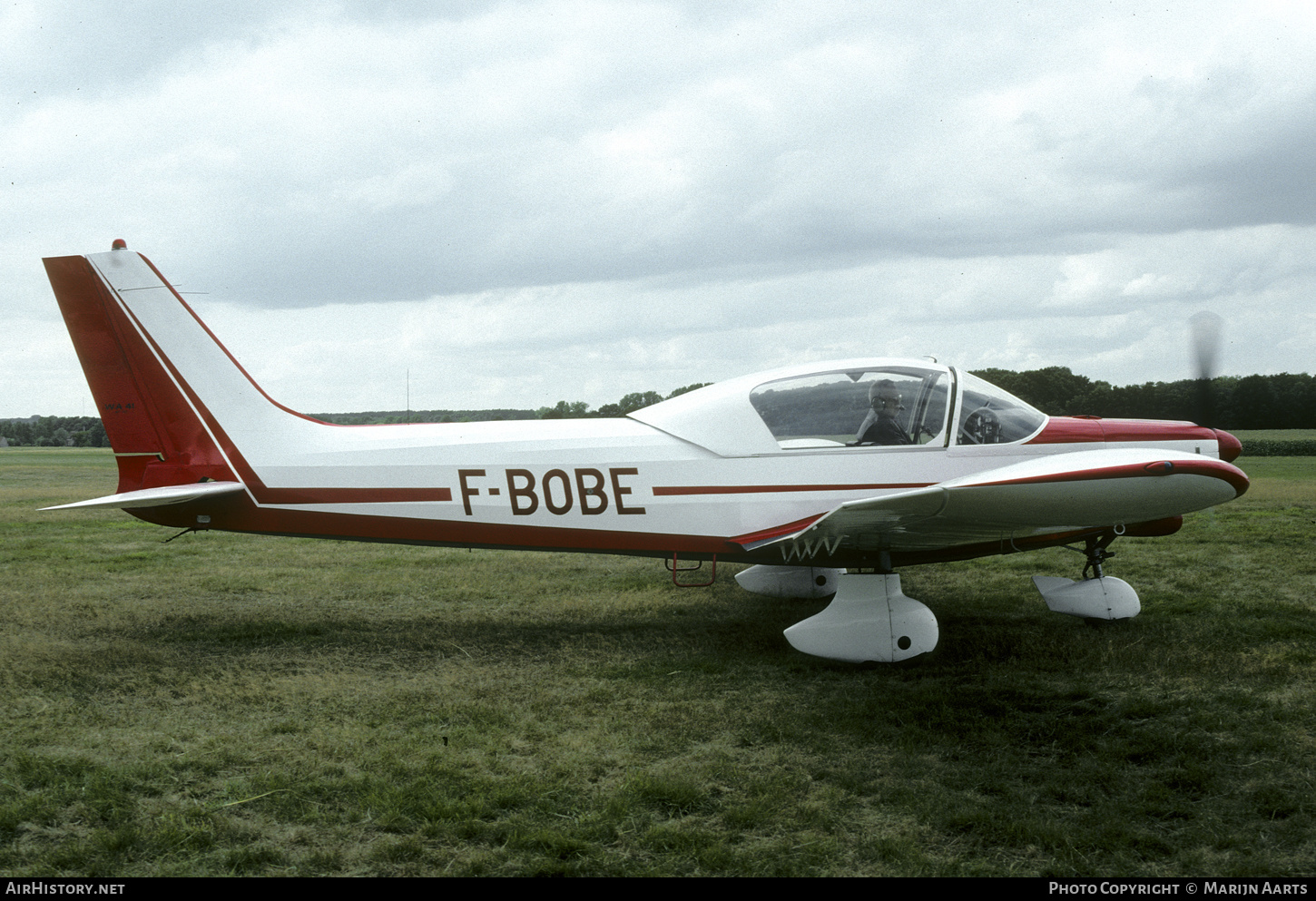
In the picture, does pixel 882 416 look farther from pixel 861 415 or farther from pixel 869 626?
pixel 869 626

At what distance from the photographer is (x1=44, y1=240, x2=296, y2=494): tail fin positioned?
19.5ft

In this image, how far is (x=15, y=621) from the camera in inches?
251

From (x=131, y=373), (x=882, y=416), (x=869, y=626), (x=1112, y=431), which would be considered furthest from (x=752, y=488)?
(x=131, y=373)

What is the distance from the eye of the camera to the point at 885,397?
5527 mm

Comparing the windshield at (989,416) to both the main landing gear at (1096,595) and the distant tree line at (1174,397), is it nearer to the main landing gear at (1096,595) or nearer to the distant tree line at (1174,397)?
the main landing gear at (1096,595)

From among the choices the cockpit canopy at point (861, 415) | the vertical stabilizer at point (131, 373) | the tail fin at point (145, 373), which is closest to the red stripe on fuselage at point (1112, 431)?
the cockpit canopy at point (861, 415)

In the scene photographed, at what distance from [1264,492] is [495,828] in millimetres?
17631

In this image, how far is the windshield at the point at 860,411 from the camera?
550 cm

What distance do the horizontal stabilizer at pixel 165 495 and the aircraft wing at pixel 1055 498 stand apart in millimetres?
4061

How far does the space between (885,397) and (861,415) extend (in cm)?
20

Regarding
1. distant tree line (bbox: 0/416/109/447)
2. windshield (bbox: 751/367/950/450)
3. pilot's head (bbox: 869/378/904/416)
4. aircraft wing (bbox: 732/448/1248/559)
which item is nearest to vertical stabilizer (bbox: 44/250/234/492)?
windshield (bbox: 751/367/950/450)
